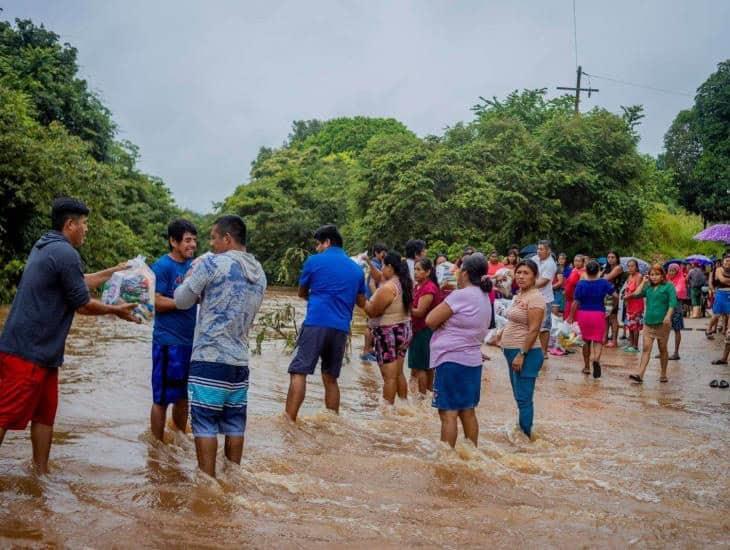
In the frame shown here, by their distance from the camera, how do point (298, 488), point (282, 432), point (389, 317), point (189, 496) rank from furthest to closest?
1. point (389, 317)
2. point (282, 432)
3. point (298, 488)
4. point (189, 496)

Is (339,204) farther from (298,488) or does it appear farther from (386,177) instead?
(298,488)

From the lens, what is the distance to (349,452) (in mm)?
6930

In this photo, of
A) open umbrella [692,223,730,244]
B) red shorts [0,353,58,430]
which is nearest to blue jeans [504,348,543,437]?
red shorts [0,353,58,430]

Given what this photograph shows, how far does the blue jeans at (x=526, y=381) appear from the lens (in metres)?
7.49

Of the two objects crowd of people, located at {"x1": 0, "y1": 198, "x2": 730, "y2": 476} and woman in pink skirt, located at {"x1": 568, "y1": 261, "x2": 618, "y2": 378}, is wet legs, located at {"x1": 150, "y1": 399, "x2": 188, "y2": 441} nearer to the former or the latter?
crowd of people, located at {"x1": 0, "y1": 198, "x2": 730, "y2": 476}

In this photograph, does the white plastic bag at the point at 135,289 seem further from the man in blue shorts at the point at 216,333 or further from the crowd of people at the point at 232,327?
the man in blue shorts at the point at 216,333

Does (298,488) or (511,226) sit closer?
(298,488)

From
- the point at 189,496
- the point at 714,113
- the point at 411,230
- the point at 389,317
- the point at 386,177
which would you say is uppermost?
the point at 714,113

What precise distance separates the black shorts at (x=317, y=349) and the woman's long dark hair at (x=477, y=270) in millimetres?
1601

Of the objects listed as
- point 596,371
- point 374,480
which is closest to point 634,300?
point 596,371

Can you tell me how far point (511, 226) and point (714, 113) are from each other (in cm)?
2679

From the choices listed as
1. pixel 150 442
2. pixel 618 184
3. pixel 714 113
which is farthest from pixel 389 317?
pixel 714 113

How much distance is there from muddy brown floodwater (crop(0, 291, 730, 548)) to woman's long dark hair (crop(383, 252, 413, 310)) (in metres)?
1.27

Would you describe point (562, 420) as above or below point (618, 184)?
below
